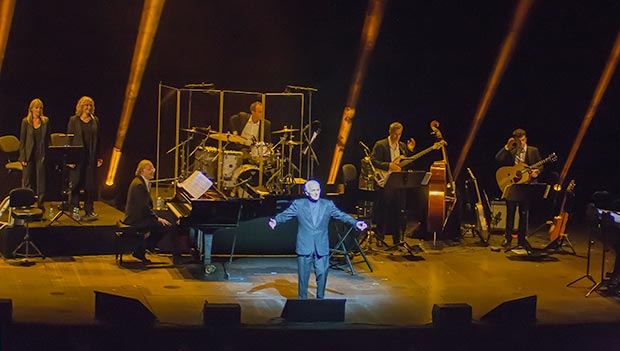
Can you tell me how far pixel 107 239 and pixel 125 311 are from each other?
387 cm

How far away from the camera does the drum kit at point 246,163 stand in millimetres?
14445

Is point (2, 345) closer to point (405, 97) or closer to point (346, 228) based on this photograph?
point (346, 228)

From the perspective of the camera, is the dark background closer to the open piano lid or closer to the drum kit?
the drum kit

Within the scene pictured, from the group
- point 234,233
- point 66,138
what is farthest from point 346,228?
point 66,138

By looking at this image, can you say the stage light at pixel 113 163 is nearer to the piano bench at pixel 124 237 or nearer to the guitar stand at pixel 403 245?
the piano bench at pixel 124 237

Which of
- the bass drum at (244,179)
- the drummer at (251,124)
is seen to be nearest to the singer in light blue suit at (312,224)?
the bass drum at (244,179)

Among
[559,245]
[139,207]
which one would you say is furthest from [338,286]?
[559,245]

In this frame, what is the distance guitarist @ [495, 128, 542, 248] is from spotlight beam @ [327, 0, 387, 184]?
2890mm

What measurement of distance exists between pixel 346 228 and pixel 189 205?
2.11 metres

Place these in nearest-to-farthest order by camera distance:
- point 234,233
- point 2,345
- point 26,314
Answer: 1. point 2,345
2. point 26,314
3. point 234,233

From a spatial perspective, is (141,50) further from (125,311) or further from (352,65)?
(125,311)

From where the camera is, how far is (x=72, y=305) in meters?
10.6

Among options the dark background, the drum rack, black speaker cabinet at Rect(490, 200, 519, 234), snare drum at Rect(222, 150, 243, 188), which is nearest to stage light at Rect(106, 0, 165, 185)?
the dark background

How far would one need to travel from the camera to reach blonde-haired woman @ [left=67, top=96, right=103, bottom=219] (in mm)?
13555
